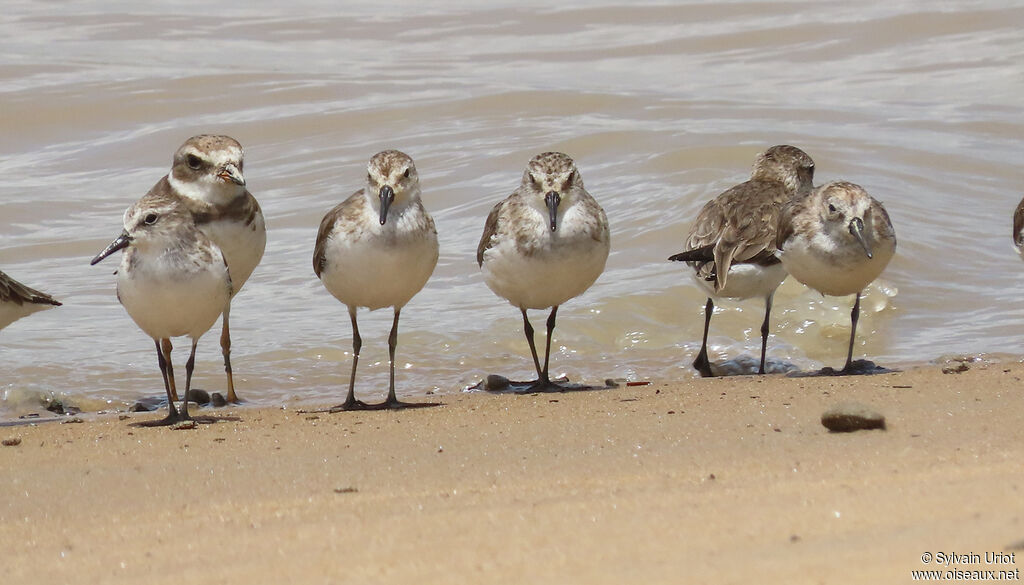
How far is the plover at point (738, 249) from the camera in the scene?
32.8 feet

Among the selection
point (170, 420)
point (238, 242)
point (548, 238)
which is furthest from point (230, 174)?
point (548, 238)

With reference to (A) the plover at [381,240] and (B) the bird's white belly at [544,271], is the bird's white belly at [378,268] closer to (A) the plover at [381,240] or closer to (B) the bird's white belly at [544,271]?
(A) the plover at [381,240]

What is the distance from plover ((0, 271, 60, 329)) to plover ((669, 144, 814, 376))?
4.13m

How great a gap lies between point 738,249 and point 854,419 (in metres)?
3.39

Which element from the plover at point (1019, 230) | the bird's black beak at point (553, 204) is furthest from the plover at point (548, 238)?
the plover at point (1019, 230)

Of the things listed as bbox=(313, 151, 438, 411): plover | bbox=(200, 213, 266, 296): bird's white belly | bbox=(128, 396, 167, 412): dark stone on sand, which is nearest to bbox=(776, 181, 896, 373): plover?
bbox=(313, 151, 438, 411): plover

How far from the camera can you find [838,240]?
30.7 ft

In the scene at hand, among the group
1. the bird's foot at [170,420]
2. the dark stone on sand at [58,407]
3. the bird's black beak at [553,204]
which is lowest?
the dark stone on sand at [58,407]

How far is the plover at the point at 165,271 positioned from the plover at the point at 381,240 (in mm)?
761

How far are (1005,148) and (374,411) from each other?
35.9ft

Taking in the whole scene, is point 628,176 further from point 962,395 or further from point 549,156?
point 962,395

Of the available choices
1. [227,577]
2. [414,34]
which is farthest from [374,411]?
[414,34]

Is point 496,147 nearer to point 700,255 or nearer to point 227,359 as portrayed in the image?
point 700,255

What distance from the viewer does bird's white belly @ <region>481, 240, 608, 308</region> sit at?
9.09m
